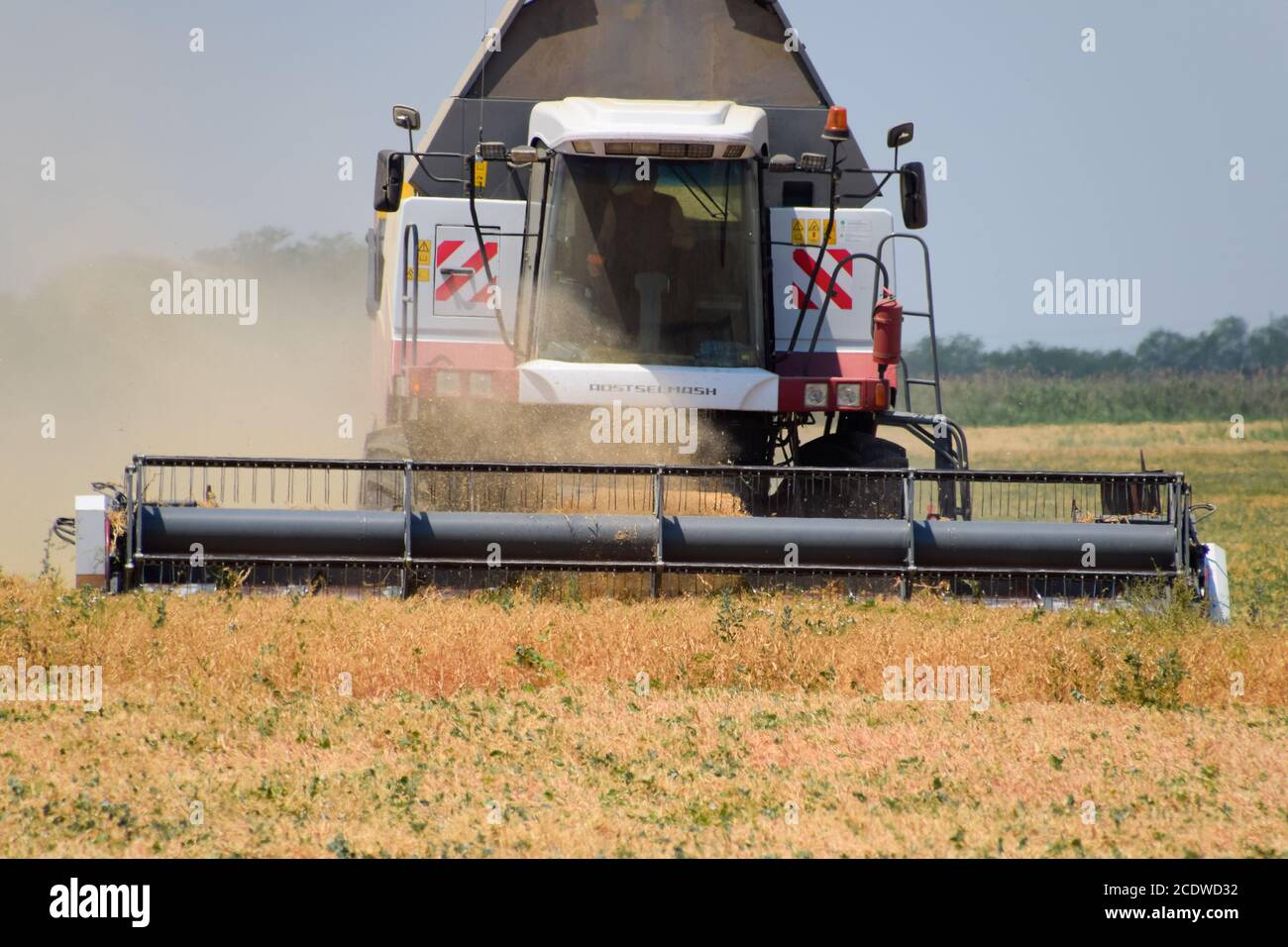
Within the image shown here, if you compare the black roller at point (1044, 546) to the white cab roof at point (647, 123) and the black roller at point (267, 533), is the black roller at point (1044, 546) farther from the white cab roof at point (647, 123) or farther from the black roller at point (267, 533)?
the black roller at point (267, 533)

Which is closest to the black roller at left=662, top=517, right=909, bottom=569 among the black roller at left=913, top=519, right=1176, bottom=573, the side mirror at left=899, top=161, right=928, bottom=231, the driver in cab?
the black roller at left=913, top=519, right=1176, bottom=573

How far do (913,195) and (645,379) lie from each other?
2.17m

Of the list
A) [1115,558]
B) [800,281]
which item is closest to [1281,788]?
[1115,558]

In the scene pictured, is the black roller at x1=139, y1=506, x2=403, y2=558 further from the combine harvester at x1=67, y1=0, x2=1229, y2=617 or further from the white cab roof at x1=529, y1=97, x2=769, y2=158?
the white cab roof at x1=529, y1=97, x2=769, y2=158

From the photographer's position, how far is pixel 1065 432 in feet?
156

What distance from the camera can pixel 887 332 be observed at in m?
10.4

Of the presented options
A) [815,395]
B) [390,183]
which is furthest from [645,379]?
[390,183]

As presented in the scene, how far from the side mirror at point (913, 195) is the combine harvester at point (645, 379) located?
2cm

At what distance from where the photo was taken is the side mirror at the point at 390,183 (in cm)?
1034

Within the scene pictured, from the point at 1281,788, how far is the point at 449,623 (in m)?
3.99

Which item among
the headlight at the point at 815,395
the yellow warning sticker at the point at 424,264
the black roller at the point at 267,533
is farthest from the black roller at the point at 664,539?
the yellow warning sticker at the point at 424,264

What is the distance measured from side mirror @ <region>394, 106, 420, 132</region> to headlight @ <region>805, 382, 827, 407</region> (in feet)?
9.67

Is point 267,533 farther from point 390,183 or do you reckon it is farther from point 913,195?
point 913,195
